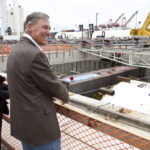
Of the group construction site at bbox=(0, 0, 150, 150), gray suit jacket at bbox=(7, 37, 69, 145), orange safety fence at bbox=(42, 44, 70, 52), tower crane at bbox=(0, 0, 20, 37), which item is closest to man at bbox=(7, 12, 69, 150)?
gray suit jacket at bbox=(7, 37, 69, 145)

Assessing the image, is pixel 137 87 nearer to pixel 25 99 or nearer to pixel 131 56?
pixel 131 56

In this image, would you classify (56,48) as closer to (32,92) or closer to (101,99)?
(101,99)

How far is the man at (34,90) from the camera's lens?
1.43 meters

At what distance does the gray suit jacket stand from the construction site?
39 centimetres

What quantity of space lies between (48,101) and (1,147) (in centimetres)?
210

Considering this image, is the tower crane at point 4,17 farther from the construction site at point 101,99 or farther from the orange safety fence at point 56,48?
the orange safety fence at point 56,48

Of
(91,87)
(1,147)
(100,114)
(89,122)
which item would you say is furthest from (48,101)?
(91,87)

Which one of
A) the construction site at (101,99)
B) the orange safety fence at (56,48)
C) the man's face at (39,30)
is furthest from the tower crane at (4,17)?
the man's face at (39,30)

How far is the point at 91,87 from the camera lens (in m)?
12.9

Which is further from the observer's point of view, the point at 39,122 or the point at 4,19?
the point at 4,19

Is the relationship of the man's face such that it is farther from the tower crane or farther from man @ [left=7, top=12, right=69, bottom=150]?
the tower crane

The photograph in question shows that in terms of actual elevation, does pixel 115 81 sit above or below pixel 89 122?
below

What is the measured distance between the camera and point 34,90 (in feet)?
4.87

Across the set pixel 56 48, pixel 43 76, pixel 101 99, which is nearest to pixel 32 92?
pixel 43 76
